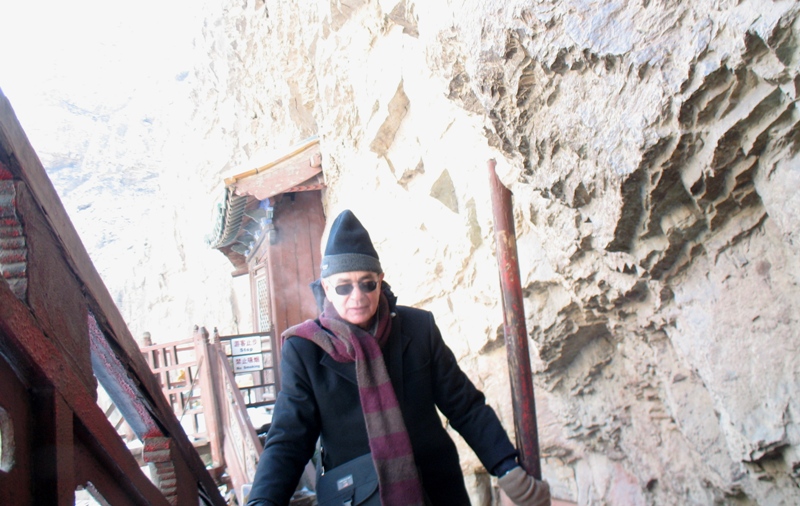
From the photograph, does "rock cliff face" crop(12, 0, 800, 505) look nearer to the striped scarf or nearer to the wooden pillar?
the striped scarf

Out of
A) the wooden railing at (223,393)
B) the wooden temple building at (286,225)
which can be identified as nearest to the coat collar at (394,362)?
the wooden railing at (223,393)

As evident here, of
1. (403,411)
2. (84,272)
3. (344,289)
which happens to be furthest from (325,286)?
(84,272)

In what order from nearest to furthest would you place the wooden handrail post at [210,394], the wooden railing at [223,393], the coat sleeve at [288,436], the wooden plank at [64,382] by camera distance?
the wooden plank at [64,382] < the coat sleeve at [288,436] < the wooden railing at [223,393] < the wooden handrail post at [210,394]

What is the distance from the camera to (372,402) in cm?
173

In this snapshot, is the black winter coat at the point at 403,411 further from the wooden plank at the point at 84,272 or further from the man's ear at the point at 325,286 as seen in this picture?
the wooden plank at the point at 84,272

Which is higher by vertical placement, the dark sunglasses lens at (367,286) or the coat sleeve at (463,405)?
the dark sunglasses lens at (367,286)

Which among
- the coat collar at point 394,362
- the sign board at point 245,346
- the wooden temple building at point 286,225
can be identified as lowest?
the coat collar at point 394,362

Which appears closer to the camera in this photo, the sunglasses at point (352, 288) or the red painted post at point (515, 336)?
the sunglasses at point (352, 288)

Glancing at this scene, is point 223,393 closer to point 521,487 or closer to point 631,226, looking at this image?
point 521,487

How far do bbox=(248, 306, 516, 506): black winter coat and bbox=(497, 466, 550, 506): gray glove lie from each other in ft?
0.22

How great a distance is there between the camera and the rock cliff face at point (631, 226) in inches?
64.7

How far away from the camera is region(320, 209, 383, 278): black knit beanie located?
1.82m

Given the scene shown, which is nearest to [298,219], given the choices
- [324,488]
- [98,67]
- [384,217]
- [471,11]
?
[384,217]

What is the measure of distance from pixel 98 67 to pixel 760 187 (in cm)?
5020
